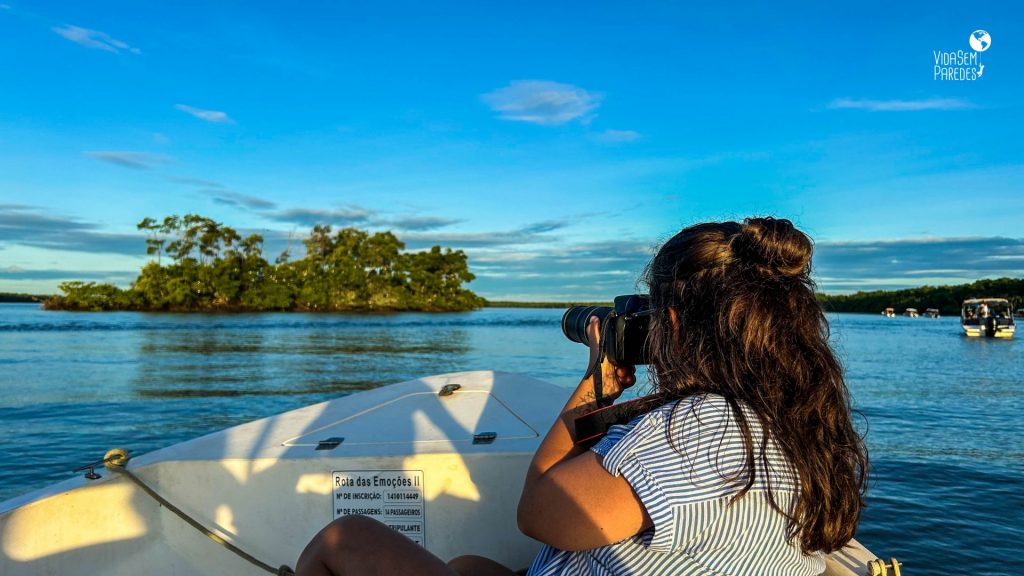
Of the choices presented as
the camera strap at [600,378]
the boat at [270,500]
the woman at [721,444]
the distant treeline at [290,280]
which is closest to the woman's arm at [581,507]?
the woman at [721,444]

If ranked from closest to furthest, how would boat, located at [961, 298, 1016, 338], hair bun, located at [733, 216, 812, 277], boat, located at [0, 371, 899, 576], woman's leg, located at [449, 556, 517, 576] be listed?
hair bun, located at [733, 216, 812, 277] < woman's leg, located at [449, 556, 517, 576] < boat, located at [0, 371, 899, 576] < boat, located at [961, 298, 1016, 338]

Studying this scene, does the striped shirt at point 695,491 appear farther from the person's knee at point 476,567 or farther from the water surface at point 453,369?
the person's knee at point 476,567

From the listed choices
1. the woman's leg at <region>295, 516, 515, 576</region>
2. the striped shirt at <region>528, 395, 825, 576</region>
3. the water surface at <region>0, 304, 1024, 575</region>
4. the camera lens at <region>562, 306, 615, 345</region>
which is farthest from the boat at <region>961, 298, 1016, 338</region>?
the woman's leg at <region>295, 516, 515, 576</region>

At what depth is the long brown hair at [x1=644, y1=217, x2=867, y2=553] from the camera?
4.22ft

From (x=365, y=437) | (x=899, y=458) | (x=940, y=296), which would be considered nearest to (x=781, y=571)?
(x=365, y=437)

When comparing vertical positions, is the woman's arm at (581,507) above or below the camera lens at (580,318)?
below

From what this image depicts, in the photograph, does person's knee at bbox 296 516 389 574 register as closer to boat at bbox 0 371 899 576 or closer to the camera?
the camera

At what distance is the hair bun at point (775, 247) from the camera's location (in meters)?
1.31

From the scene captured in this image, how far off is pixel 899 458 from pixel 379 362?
14.2 meters

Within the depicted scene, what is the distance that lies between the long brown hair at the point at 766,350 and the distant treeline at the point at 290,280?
67141 millimetres

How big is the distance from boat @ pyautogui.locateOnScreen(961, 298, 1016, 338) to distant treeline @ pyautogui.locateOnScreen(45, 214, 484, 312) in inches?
1870

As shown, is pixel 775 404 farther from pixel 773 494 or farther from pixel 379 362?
pixel 379 362

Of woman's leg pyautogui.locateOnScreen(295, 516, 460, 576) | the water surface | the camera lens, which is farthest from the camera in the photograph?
the water surface

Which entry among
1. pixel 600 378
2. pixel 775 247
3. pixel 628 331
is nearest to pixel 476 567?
pixel 600 378
